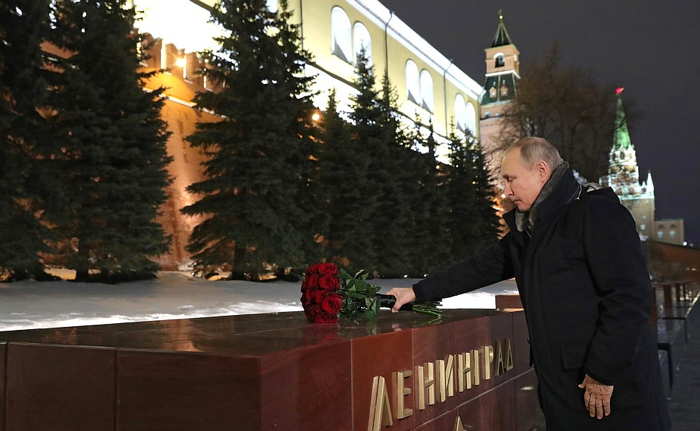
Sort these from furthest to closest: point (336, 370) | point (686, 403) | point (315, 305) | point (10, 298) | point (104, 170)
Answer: point (104, 170) < point (10, 298) < point (686, 403) < point (315, 305) < point (336, 370)

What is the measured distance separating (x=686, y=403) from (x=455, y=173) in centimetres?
2266

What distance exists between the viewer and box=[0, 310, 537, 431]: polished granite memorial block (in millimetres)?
2006

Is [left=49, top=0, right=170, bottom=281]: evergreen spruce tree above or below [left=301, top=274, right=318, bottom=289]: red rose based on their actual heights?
above

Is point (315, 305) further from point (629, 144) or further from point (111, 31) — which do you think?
point (629, 144)

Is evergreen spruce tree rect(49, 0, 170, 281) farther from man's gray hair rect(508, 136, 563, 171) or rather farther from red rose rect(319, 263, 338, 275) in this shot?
man's gray hair rect(508, 136, 563, 171)

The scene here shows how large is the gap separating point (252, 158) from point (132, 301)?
19.5ft

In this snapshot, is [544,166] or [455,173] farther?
[455,173]

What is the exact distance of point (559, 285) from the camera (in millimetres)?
2477

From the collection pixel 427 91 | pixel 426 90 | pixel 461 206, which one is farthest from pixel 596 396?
pixel 427 91

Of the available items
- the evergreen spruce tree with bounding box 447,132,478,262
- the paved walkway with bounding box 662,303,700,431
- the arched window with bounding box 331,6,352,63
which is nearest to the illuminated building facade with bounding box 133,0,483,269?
the arched window with bounding box 331,6,352,63

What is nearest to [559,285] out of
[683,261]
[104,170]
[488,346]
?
[488,346]

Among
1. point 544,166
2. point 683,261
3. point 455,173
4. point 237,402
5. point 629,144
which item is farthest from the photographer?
point 629,144

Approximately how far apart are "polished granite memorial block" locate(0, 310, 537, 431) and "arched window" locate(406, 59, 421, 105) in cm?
3984

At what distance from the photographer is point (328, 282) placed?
321cm
